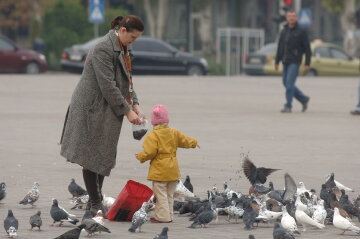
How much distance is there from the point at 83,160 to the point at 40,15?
1810 inches

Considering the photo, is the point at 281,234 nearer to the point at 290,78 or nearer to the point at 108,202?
the point at 108,202

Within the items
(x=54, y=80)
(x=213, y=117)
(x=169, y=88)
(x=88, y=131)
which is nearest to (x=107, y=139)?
(x=88, y=131)

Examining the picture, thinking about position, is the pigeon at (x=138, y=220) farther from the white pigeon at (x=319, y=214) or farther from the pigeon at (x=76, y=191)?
the pigeon at (x=76, y=191)

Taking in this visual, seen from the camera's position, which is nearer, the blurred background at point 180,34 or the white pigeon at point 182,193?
the white pigeon at point 182,193

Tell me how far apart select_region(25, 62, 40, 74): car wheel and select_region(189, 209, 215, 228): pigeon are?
3161cm

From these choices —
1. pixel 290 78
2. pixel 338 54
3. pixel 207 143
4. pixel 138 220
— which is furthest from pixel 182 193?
pixel 338 54

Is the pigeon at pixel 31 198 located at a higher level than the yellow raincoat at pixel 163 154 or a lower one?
lower

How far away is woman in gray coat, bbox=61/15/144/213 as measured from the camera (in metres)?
9.23

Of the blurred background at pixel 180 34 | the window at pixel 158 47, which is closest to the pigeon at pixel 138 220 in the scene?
the blurred background at pixel 180 34

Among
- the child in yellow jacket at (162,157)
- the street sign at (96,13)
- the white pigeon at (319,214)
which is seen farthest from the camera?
the street sign at (96,13)

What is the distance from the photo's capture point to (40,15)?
54.7 metres

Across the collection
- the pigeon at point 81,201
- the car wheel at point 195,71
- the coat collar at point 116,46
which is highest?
the coat collar at point 116,46

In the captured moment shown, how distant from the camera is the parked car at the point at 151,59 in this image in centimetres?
3975

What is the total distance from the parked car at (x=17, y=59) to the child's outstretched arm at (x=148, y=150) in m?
30.3
